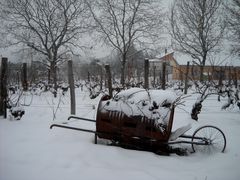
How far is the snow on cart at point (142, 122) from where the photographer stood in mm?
5582

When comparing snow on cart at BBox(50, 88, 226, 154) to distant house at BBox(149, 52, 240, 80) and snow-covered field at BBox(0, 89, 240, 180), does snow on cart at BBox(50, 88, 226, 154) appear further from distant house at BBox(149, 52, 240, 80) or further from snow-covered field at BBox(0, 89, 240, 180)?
distant house at BBox(149, 52, 240, 80)

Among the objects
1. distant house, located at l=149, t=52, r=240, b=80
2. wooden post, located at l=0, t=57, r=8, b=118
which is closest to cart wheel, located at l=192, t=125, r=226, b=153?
distant house, located at l=149, t=52, r=240, b=80

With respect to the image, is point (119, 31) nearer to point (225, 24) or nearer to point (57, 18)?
point (57, 18)

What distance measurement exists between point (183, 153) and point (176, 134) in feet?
1.52

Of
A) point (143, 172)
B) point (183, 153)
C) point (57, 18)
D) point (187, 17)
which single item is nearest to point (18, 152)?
point (143, 172)

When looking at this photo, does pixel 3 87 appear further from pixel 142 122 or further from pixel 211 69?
pixel 211 69

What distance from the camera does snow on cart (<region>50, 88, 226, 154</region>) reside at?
5.58 m

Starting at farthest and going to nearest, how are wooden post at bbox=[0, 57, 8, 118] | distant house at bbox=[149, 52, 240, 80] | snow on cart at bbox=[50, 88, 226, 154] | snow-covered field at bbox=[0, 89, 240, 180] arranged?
1. distant house at bbox=[149, 52, 240, 80]
2. wooden post at bbox=[0, 57, 8, 118]
3. snow on cart at bbox=[50, 88, 226, 154]
4. snow-covered field at bbox=[0, 89, 240, 180]

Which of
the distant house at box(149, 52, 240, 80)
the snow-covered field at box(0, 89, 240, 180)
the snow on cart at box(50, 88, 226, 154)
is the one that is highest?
the distant house at box(149, 52, 240, 80)

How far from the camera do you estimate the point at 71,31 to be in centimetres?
2742

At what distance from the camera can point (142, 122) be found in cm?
562

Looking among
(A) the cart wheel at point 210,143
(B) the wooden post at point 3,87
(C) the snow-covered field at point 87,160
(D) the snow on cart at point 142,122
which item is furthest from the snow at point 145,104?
(B) the wooden post at point 3,87

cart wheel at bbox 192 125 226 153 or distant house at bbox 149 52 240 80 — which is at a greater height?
distant house at bbox 149 52 240 80

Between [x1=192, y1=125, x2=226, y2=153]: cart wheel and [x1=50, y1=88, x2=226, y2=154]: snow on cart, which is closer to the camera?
[x1=50, y1=88, x2=226, y2=154]: snow on cart
